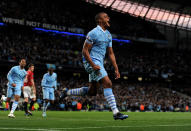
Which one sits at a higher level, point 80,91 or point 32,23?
point 32,23

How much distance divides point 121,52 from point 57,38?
11800mm

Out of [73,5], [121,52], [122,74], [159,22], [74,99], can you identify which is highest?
[73,5]

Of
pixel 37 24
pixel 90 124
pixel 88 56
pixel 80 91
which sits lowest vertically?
pixel 90 124

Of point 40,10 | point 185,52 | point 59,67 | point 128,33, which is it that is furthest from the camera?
point 185,52

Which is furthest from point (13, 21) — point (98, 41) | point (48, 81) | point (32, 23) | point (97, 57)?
point (97, 57)

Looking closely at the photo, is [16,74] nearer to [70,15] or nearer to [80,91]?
[80,91]

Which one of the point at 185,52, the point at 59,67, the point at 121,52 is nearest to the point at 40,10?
the point at 59,67

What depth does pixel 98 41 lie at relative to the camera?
8078mm

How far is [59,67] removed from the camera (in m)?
44.3

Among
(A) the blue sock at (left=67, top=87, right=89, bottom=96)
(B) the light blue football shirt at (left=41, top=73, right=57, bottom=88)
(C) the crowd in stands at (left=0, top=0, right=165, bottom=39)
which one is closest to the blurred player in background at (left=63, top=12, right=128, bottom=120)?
(A) the blue sock at (left=67, top=87, right=89, bottom=96)

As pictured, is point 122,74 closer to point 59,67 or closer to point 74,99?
point 59,67

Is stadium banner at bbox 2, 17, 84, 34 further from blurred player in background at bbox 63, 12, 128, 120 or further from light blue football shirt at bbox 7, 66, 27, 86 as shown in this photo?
blurred player in background at bbox 63, 12, 128, 120

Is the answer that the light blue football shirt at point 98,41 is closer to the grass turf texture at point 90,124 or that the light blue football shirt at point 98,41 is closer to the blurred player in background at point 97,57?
the blurred player in background at point 97,57

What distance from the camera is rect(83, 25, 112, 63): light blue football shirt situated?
7961 millimetres
